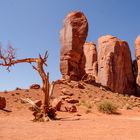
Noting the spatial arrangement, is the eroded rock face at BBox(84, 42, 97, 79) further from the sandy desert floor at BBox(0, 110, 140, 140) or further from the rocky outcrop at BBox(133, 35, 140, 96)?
the sandy desert floor at BBox(0, 110, 140, 140)

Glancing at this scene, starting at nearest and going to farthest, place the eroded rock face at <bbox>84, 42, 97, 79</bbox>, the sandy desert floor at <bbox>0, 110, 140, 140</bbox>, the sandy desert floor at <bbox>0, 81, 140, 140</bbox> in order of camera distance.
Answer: the sandy desert floor at <bbox>0, 110, 140, 140</bbox> < the sandy desert floor at <bbox>0, 81, 140, 140</bbox> < the eroded rock face at <bbox>84, 42, 97, 79</bbox>

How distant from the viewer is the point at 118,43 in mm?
51625

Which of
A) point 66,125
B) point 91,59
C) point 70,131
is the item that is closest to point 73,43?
point 91,59

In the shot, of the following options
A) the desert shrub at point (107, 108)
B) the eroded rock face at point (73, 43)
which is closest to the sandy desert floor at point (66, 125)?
the desert shrub at point (107, 108)

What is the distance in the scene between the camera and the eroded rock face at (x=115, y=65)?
48688 millimetres

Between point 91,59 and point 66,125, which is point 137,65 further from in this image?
point 66,125

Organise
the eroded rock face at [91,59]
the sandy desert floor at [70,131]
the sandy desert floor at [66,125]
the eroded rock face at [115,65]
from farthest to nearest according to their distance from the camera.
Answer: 1. the eroded rock face at [91,59]
2. the eroded rock face at [115,65]
3. the sandy desert floor at [66,125]
4. the sandy desert floor at [70,131]

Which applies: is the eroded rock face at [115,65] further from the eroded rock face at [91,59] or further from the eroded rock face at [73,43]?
the eroded rock face at [73,43]

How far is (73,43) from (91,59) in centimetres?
1394

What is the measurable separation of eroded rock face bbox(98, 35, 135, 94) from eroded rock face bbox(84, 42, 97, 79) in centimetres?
319

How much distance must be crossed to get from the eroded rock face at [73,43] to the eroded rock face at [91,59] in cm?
1161

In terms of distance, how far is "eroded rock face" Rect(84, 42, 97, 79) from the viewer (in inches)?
2158

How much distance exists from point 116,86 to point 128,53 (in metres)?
7.92

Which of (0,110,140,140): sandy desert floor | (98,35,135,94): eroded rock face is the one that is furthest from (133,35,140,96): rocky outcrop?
(0,110,140,140): sandy desert floor
